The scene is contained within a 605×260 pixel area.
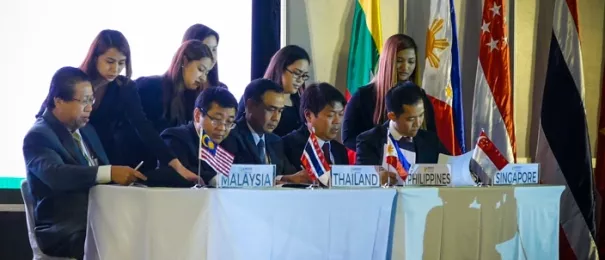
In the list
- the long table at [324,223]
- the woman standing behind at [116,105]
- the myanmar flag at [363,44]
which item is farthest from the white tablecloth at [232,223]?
the myanmar flag at [363,44]

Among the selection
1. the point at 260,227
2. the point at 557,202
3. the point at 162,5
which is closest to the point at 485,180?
the point at 557,202

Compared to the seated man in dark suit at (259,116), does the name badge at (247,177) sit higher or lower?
lower

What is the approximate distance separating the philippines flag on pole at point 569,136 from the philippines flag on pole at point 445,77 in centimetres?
73

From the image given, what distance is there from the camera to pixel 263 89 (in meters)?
3.69

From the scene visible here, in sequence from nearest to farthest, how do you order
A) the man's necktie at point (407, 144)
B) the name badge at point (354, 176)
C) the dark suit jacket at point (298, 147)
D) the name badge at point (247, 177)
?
the name badge at point (247, 177) → the name badge at point (354, 176) → the dark suit jacket at point (298, 147) → the man's necktie at point (407, 144)

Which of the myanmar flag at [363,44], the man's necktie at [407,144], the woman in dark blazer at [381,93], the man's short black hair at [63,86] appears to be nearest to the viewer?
the man's short black hair at [63,86]

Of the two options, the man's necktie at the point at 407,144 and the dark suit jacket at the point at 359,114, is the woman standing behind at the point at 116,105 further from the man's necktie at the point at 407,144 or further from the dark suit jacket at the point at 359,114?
the man's necktie at the point at 407,144

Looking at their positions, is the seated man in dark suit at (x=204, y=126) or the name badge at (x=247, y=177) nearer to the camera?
the name badge at (x=247, y=177)

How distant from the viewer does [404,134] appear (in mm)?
3998

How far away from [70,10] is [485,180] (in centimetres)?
246

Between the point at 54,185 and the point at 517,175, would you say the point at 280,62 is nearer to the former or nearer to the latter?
the point at 517,175

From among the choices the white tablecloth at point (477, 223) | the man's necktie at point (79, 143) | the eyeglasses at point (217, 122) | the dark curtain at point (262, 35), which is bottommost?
the white tablecloth at point (477, 223)

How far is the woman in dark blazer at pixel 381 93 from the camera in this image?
4227 mm

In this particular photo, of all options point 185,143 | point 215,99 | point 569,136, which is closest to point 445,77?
point 569,136
